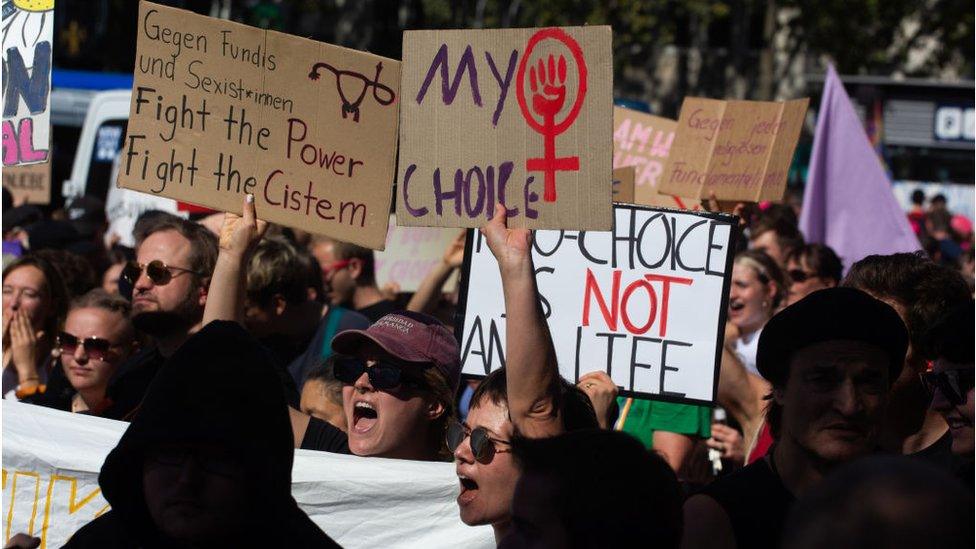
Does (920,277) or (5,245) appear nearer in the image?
(920,277)

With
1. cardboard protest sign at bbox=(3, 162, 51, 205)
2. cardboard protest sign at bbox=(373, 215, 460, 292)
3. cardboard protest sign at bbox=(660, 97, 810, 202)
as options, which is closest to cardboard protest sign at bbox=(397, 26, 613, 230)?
cardboard protest sign at bbox=(660, 97, 810, 202)

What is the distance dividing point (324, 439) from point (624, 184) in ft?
6.71

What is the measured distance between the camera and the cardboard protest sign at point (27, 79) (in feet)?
15.2

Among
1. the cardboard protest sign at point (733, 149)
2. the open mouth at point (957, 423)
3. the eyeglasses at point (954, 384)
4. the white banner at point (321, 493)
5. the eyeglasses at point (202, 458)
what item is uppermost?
the cardboard protest sign at point (733, 149)

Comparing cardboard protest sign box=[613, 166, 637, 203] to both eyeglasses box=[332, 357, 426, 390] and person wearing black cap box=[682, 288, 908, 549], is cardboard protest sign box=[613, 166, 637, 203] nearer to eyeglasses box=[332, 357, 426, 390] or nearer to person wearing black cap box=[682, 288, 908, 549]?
eyeglasses box=[332, 357, 426, 390]

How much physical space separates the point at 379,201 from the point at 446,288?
A: 3.63m

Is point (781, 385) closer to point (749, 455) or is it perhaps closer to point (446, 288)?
point (749, 455)

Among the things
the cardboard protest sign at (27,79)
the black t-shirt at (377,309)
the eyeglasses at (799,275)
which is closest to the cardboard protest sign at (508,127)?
the cardboard protest sign at (27,79)

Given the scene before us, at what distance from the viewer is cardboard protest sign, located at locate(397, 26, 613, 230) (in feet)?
12.9

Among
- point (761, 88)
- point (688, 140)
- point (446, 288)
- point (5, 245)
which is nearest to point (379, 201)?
point (688, 140)

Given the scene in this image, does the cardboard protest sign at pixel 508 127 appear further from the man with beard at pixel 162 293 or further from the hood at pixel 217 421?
the hood at pixel 217 421

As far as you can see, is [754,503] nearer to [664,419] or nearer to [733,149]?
[664,419]

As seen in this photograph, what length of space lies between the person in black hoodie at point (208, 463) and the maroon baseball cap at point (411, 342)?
113 centimetres

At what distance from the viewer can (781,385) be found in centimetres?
314
